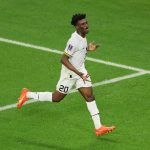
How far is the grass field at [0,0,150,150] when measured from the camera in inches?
614

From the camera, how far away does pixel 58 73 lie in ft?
65.6

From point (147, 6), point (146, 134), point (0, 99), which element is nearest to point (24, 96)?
point (0, 99)

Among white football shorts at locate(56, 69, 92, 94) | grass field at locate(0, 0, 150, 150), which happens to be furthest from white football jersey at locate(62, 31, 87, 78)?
grass field at locate(0, 0, 150, 150)

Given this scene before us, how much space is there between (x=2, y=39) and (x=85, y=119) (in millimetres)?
7022

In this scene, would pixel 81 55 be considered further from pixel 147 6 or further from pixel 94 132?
pixel 147 6

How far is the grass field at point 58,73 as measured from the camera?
51.1ft

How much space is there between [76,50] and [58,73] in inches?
188

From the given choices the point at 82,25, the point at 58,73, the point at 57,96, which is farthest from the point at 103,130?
the point at 58,73

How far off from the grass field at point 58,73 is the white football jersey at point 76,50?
5.22 feet

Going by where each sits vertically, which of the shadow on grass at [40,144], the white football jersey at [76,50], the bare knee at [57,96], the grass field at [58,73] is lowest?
the shadow on grass at [40,144]

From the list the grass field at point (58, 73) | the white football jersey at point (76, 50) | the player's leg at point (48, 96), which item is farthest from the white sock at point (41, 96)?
the white football jersey at point (76, 50)

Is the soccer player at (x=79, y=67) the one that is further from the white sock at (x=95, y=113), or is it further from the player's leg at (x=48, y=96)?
the player's leg at (x=48, y=96)

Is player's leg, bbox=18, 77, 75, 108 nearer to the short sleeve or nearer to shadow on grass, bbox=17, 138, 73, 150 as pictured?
the short sleeve

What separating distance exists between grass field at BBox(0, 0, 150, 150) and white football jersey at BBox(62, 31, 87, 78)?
1.59 m
